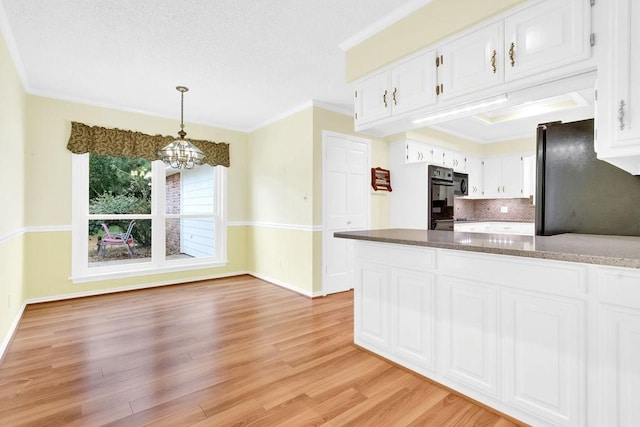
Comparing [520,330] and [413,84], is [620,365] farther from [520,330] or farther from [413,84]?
[413,84]

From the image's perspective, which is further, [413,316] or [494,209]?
[494,209]

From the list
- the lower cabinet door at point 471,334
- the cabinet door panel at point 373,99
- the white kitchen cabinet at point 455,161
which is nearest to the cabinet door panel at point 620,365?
the lower cabinet door at point 471,334

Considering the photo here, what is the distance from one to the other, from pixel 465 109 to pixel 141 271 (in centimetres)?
464

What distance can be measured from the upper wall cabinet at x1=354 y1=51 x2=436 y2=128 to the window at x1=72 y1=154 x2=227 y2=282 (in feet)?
11.3

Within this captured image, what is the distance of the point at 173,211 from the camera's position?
5074mm

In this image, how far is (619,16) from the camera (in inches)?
58.7

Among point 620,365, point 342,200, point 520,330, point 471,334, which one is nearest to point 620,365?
point 620,365

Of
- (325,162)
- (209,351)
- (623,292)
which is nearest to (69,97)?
(325,162)

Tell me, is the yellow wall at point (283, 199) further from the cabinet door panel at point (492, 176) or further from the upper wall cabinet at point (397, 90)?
the cabinet door panel at point (492, 176)

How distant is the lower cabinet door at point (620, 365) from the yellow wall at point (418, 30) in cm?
171

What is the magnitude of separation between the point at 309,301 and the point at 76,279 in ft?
10.1

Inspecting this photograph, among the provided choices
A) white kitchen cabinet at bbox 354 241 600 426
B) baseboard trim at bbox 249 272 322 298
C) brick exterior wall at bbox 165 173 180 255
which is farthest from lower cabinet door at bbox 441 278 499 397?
brick exterior wall at bbox 165 173 180 255

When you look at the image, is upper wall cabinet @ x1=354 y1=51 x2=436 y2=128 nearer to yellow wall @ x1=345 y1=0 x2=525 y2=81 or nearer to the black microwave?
yellow wall @ x1=345 y1=0 x2=525 y2=81

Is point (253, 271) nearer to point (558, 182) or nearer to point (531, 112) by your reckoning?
point (558, 182)
